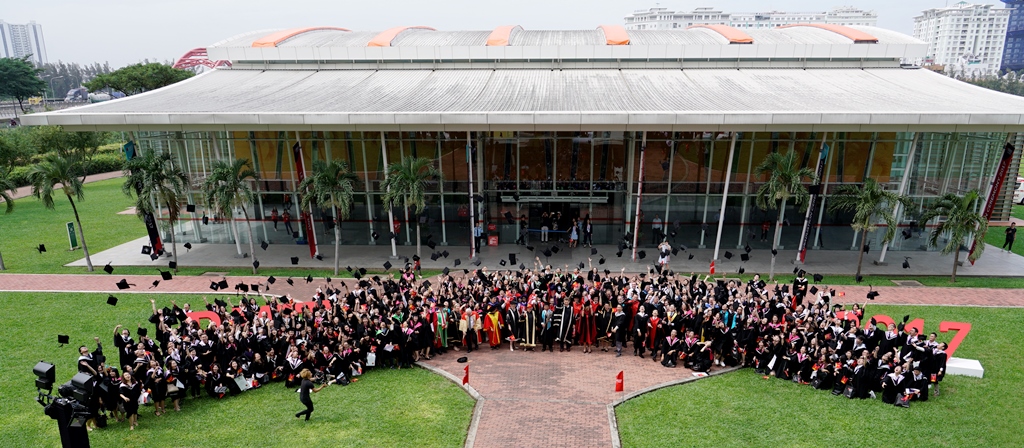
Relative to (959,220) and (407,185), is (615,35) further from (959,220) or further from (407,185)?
(959,220)

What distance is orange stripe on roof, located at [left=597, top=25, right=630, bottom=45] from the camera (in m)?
25.6


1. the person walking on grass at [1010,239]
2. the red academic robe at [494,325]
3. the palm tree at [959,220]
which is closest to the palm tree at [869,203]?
the palm tree at [959,220]

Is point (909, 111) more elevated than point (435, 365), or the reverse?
point (909, 111)

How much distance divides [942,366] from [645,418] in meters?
5.96

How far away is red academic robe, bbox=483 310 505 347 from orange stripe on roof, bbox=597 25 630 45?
54.2ft

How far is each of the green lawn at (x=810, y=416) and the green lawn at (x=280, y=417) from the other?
3.51 meters

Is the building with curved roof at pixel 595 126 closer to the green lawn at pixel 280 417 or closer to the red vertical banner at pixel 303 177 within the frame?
the red vertical banner at pixel 303 177

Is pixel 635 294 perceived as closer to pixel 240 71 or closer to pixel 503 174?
pixel 503 174

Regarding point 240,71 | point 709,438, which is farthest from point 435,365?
point 240,71

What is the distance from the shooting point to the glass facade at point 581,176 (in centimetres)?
2055

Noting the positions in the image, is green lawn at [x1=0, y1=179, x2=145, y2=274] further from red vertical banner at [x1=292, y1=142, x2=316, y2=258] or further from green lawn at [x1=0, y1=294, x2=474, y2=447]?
green lawn at [x1=0, y1=294, x2=474, y2=447]

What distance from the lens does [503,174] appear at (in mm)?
21922

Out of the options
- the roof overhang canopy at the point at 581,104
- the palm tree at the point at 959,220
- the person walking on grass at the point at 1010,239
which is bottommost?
the person walking on grass at the point at 1010,239

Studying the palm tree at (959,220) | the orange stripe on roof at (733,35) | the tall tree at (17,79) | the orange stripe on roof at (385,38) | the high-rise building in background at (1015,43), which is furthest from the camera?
the high-rise building in background at (1015,43)
